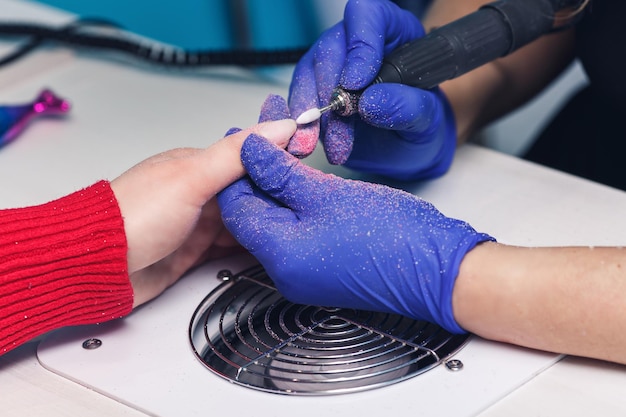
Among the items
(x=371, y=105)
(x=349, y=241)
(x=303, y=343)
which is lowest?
(x=303, y=343)

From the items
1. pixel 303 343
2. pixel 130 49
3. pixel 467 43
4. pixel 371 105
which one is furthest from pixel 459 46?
pixel 130 49

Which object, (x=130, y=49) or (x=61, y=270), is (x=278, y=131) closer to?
(x=61, y=270)

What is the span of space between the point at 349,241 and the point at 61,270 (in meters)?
0.27

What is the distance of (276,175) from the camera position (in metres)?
0.83

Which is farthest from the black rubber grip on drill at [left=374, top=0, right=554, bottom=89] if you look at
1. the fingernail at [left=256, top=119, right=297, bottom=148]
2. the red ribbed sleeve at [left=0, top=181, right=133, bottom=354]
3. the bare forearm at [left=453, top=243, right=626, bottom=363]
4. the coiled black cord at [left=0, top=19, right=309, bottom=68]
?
the coiled black cord at [left=0, top=19, right=309, bottom=68]

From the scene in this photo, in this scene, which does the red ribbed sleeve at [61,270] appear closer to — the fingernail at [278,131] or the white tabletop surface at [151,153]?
the white tabletop surface at [151,153]

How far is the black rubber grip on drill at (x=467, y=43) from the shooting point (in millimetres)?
897

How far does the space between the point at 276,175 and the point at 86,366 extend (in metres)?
0.25

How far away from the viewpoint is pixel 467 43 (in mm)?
923

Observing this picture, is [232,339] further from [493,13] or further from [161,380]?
[493,13]

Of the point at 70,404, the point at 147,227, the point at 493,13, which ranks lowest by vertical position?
the point at 70,404

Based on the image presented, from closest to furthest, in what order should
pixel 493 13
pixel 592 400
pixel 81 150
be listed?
pixel 592 400, pixel 493 13, pixel 81 150

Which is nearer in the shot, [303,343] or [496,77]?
[303,343]

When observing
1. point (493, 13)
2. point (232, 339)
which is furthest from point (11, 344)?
point (493, 13)
